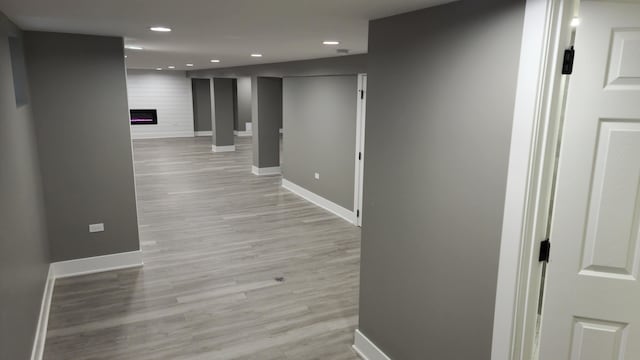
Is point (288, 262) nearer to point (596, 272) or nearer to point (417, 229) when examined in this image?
point (417, 229)

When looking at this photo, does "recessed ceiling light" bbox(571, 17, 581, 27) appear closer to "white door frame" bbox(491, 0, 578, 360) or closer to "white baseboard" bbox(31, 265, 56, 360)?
"white door frame" bbox(491, 0, 578, 360)

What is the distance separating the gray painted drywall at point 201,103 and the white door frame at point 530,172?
15782 mm

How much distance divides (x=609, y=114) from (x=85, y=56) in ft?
15.0

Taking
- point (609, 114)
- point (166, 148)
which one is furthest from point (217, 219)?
point (166, 148)

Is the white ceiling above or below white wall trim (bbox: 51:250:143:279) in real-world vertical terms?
above

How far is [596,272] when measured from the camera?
1.97 meters

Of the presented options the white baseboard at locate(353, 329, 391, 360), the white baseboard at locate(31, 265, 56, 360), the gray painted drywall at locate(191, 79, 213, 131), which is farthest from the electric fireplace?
the white baseboard at locate(353, 329, 391, 360)

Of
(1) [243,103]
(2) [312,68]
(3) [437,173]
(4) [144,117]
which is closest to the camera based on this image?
(3) [437,173]

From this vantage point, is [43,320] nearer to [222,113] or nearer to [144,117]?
[222,113]

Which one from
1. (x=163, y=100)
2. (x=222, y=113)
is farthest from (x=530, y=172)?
(x=163, y=100)

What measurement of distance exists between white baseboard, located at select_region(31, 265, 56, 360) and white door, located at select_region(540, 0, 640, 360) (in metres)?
3.36

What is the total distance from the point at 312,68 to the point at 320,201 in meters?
2.31

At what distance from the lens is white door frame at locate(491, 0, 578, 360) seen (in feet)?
5.93

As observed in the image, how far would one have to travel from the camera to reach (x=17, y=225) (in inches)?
111
